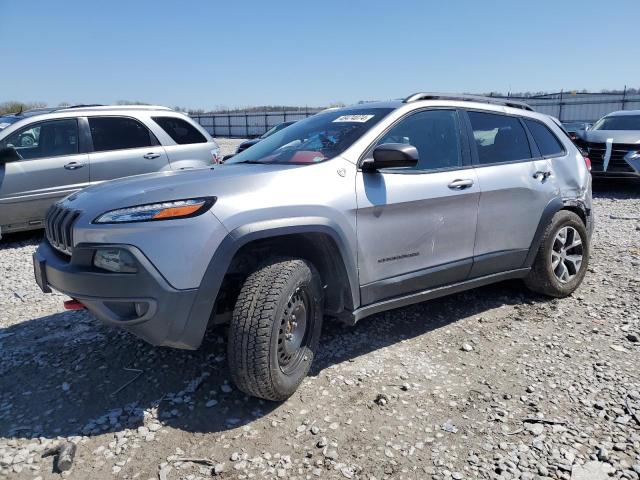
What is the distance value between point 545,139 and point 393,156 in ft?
7.22

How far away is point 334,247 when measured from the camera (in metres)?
3.00

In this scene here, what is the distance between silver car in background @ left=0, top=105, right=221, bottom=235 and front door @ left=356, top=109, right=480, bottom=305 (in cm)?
347

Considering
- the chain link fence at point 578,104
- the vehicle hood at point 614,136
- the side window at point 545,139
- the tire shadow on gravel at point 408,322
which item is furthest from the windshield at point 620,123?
the chain link fence at point 578,104

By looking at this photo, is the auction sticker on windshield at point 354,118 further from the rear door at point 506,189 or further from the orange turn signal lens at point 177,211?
the orange turn signal lens at point 177,211

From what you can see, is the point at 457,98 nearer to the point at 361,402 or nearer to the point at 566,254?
the point at 566,254

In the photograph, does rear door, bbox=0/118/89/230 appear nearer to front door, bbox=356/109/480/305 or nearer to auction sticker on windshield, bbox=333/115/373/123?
auction sticker on windshield, bbox=333/115/373/123

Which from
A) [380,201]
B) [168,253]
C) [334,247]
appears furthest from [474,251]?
[168,253]

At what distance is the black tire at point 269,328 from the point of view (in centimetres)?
266

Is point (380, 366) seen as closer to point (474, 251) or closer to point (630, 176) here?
point (474, 251)

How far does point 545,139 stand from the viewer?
4.51 meters

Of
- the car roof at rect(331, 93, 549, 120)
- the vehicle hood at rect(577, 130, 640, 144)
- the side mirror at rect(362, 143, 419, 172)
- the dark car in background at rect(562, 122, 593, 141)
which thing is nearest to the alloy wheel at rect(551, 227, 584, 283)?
the car roof at rect(331, 93, 549, 120)

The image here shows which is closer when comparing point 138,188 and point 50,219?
point 138,188

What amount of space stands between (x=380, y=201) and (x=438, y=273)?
78 cm

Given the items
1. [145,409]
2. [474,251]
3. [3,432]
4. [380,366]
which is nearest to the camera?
[3,432]
